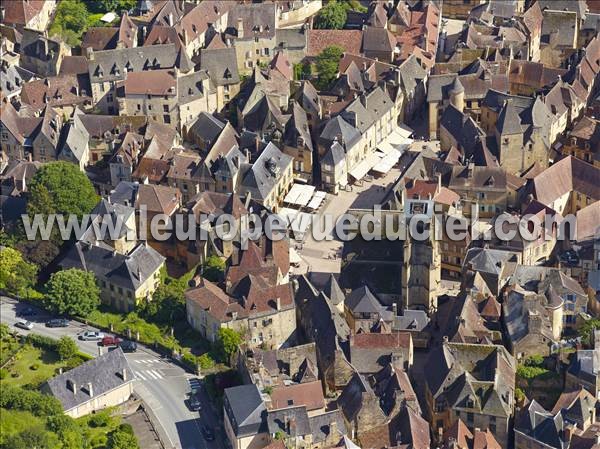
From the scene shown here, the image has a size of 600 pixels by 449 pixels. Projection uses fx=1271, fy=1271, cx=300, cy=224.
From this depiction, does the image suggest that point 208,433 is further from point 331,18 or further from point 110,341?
point 331,18

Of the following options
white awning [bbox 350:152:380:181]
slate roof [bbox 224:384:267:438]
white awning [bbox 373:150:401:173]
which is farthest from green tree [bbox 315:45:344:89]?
slate roof [bbox 224:384:267:438]

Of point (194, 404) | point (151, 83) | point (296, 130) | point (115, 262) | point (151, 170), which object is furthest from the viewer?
point (151, 83)

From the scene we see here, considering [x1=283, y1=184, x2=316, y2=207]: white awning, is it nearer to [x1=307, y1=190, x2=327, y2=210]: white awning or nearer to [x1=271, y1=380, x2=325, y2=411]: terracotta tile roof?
[x1=307, y1=190, x2=327, y2=210]: white awning

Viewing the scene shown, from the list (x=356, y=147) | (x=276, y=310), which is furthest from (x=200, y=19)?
(x=276, y=310)

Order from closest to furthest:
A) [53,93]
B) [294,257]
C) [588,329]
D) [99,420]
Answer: [99,420]
[588,329]
[294,257]
[53,93]

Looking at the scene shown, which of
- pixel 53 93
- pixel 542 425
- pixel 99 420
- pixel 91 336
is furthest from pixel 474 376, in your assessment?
pixel 53 93

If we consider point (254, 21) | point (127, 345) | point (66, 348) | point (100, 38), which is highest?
point (254, 21)
